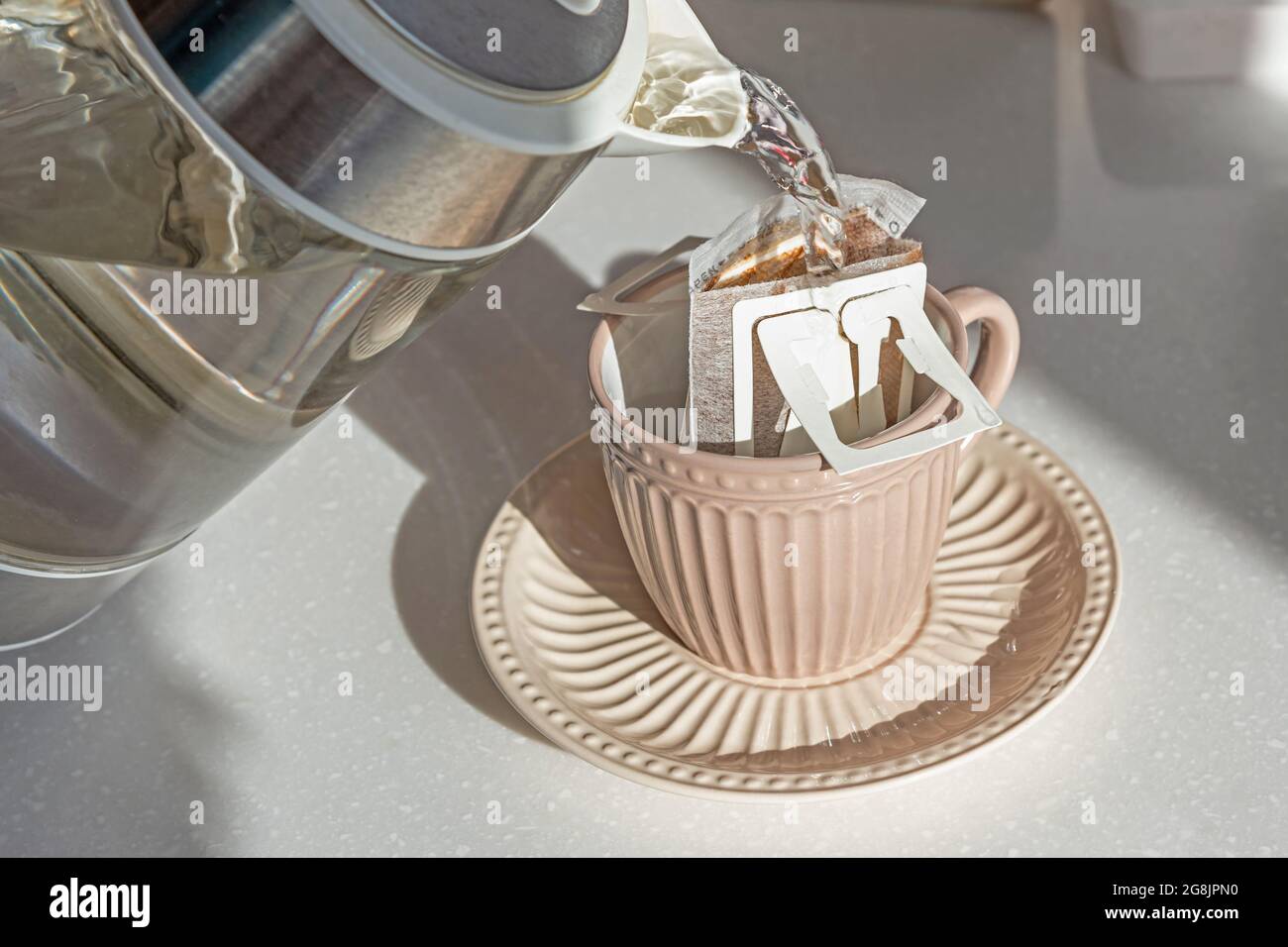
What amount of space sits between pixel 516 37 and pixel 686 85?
0.31 feet

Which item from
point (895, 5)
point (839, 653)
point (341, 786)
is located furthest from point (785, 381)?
point (895, 5)

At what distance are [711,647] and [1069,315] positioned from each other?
0.33 m

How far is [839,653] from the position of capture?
21.2 inches

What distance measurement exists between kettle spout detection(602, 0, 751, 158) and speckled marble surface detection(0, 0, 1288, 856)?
25 centimetres

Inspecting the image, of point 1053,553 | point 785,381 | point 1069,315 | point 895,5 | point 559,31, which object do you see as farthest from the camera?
point 895,5

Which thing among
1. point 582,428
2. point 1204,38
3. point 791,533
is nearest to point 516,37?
point 791,533

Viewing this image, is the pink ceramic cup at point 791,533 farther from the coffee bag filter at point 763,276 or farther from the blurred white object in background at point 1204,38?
the blurred white object in background at point 1204,38

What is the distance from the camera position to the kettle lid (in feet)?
1.13

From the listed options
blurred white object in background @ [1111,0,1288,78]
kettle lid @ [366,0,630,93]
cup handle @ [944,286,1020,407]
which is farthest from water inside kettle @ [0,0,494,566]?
blurred white object in background @ [1111,0,1288,78]

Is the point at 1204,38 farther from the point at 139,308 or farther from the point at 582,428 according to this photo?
the point at 139,308

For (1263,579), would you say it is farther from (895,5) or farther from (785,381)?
(895,5)

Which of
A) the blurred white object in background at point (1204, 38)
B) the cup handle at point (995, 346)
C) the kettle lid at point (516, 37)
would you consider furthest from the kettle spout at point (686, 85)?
the blurred white object in background at point (1204, 38)

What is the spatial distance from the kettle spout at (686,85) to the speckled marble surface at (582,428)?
0.25 metres

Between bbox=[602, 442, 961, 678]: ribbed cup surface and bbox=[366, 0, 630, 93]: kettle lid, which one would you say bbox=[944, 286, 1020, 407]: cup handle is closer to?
→ bbox=[602, 442, 961, 678]: ribbed cup surface
